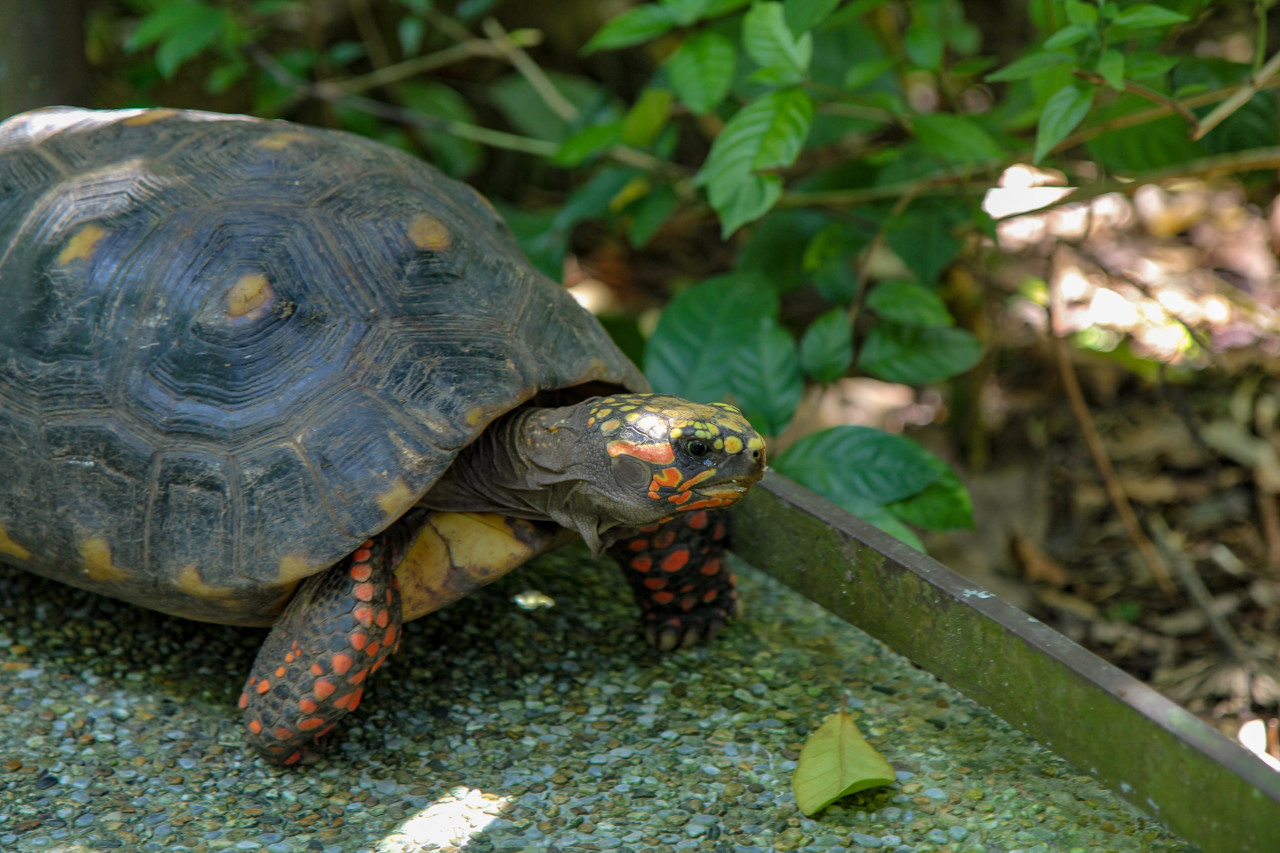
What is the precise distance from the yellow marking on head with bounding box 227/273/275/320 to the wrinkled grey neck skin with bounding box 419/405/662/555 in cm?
49

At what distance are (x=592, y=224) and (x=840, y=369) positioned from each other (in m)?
3.43

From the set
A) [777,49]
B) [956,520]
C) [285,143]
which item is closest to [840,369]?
[956,520]

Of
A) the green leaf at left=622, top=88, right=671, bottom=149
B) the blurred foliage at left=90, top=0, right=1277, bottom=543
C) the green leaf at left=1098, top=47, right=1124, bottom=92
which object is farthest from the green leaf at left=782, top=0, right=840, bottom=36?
the green leaf at left=622, top=88, right=671, bottom=149

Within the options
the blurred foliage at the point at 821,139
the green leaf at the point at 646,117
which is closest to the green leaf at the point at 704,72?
the blurred foliage at the point at 821,139

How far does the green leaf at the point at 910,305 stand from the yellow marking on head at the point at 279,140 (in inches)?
58.8

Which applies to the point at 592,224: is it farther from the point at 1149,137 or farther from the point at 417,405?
the point at 417,405

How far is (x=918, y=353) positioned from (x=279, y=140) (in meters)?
1.69

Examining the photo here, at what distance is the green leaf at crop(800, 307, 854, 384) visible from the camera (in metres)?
2.88

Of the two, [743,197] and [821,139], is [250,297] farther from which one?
[821,139]

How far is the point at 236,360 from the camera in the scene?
2.11m

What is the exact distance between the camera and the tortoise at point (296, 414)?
2033mm

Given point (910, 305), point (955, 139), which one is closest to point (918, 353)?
point (910, 305)

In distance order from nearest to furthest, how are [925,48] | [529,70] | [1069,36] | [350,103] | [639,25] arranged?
[1069,36], [639,25], [925,48], [350,103], [529,70]

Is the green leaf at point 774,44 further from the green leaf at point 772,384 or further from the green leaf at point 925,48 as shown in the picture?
the green leaf at point 772,384
